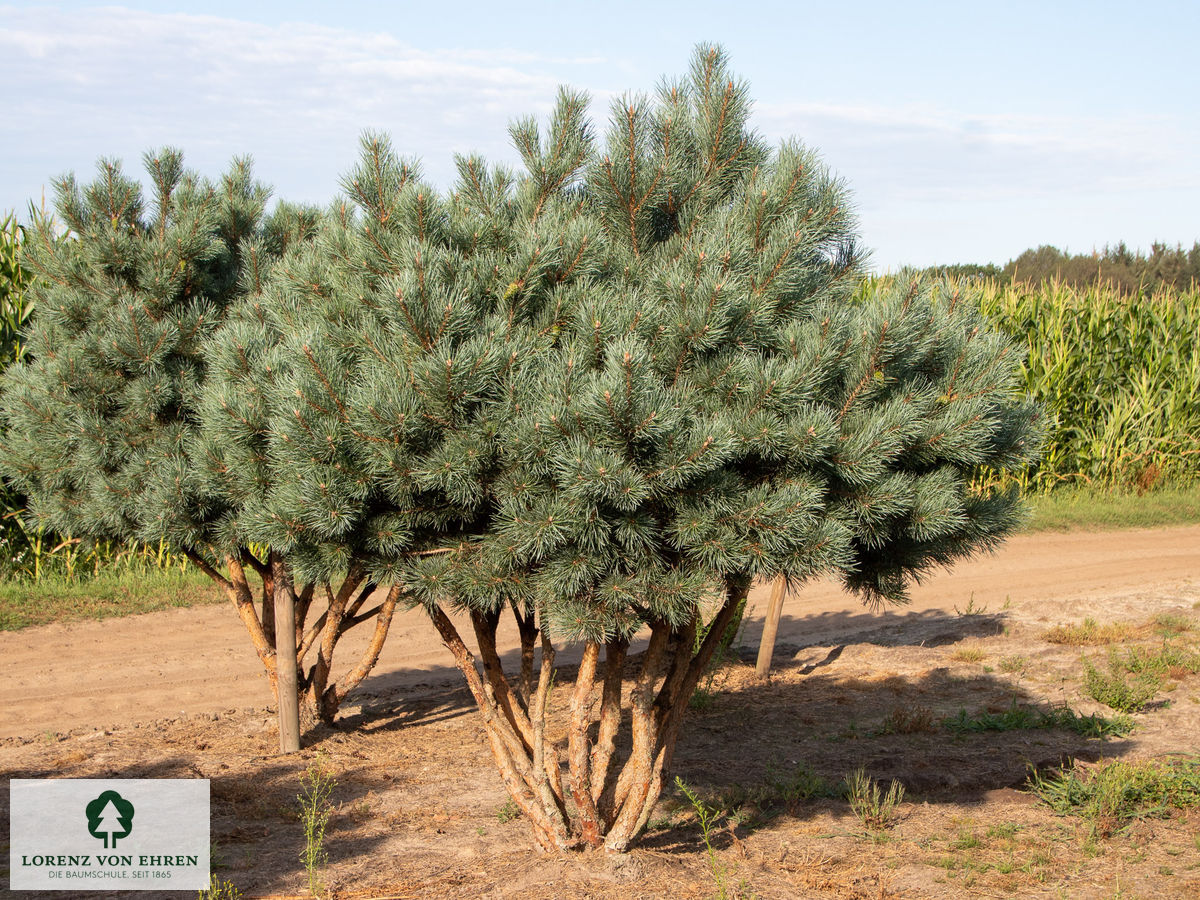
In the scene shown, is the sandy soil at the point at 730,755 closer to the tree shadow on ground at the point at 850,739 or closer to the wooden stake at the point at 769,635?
the tree shadow on ground at the point at 850,739

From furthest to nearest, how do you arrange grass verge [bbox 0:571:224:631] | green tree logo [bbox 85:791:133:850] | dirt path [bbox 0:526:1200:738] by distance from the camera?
grass verge [bbox 0:571:224:631] < dirt path [bbox 0:526:1200:738] < green tree logo [bbox 85:791:133:850]

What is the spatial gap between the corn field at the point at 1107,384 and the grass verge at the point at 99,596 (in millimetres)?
11161

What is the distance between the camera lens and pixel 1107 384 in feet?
49.1

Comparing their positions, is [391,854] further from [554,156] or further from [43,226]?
[43,226]

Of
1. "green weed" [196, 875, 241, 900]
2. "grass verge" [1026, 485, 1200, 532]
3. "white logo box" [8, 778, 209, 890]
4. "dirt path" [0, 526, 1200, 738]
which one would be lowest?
"dirt path" [0, 526, 1200, 738]

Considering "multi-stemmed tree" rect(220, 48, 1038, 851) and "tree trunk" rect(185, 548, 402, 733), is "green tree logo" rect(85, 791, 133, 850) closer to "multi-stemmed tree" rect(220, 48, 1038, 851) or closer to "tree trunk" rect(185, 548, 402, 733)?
"tree trunk" rect(185, 548, 402, 733)

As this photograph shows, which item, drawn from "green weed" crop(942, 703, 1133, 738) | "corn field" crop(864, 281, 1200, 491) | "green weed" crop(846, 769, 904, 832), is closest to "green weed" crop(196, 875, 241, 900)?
"green weed" crop(846, 769, 904, 832)

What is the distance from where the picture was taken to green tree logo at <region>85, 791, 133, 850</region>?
4.62 metres

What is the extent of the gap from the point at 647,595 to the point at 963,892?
2.08 meters

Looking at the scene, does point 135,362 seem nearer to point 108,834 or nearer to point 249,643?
point 108,834

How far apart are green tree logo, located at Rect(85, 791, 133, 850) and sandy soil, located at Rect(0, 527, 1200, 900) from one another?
0.42 meters

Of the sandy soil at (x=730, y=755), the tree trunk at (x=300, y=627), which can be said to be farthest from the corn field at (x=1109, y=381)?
the tree trunk at (x=300, y=627)

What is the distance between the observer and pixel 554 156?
156 inches

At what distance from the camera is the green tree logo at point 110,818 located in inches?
182
